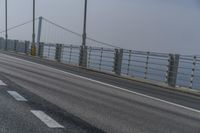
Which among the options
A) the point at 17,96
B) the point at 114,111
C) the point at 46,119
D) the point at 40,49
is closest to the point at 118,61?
the point at 17,96

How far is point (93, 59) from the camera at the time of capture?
114 ft

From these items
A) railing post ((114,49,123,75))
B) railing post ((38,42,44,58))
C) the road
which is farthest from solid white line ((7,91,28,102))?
railing post ((38,42,44,58))

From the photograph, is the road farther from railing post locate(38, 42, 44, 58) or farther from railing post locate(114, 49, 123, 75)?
railing post locate(38, 42, 44, 58)

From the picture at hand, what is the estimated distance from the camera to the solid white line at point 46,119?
353 inches

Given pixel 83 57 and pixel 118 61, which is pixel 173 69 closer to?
pixel 118 61

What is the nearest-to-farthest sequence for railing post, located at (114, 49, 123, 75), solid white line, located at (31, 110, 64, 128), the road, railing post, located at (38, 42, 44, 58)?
solid white line, located at (31, 110, 64, 128) → the road → railing post, located at (114, 49, 123, 75) → railing post, located at (38, 42, 44, 58)

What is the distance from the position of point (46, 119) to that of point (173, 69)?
14.9 meters

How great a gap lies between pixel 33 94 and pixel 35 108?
271 centimetres

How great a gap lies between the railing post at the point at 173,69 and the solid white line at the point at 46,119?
45.6ft

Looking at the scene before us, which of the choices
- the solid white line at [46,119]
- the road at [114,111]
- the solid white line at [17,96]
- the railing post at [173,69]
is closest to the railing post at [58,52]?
the railing post at [173,69]

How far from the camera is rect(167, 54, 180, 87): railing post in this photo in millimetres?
23703

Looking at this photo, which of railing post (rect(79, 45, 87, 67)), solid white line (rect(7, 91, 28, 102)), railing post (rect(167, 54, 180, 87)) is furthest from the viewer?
railing post (rect(79, 45, 87, 67))

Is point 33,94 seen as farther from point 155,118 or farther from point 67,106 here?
point 155,118

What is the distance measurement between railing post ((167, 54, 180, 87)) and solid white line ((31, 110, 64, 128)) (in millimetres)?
13904
